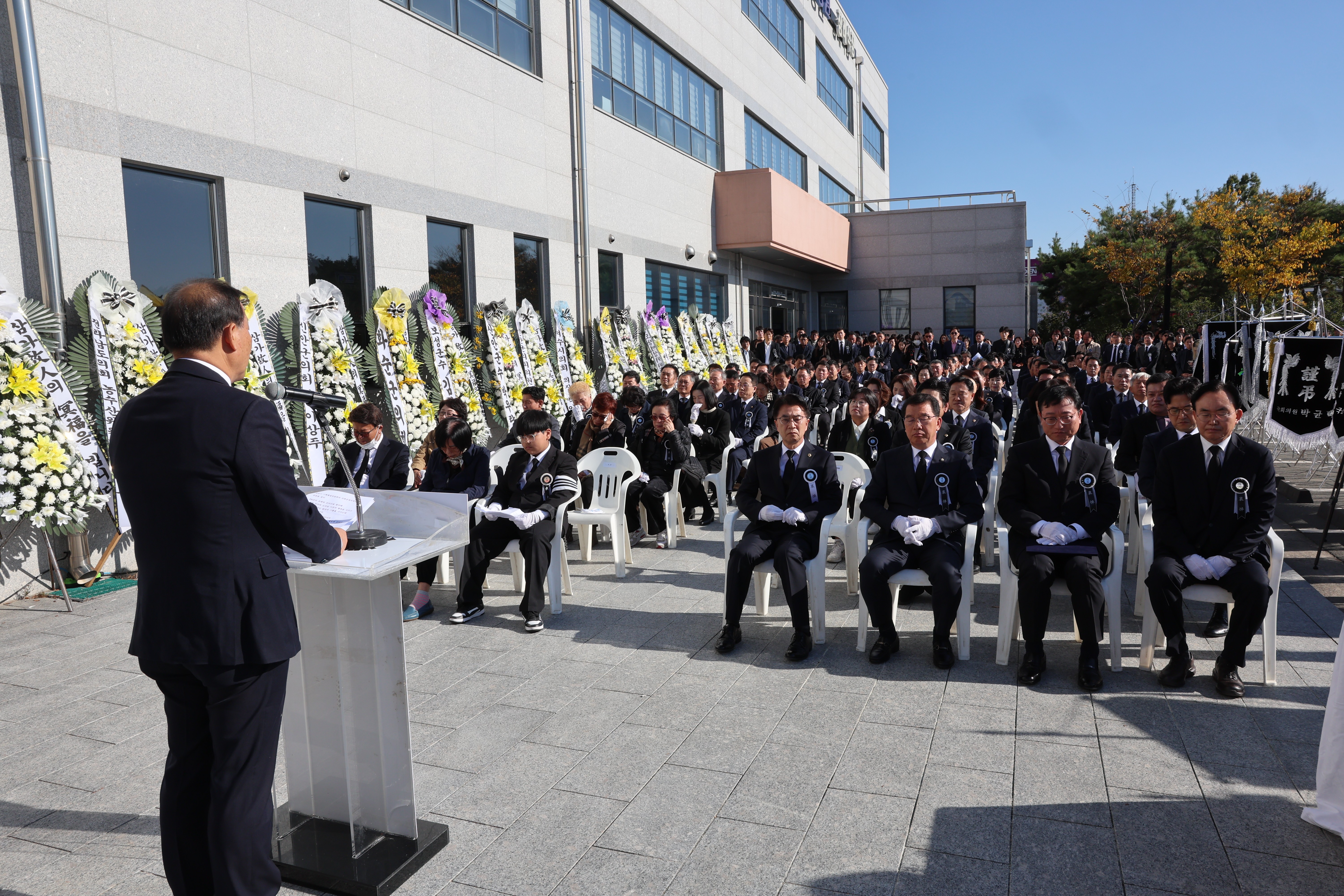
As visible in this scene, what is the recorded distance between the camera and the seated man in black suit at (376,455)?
581 centimetres

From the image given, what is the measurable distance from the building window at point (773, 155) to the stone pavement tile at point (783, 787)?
58.6 feet

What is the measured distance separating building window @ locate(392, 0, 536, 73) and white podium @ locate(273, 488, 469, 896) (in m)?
8.67

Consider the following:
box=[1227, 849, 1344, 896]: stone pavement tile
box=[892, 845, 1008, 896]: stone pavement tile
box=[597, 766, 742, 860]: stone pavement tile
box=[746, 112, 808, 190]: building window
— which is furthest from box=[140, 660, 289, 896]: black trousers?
box=[746, 112, 808, 190]: building window

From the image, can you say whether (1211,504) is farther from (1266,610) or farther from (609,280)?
(609,280)

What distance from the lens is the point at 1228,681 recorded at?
395 centimetres

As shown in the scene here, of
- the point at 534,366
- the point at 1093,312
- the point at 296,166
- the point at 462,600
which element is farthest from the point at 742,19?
the point at 1093,312

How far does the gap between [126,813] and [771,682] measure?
2810 millimetres

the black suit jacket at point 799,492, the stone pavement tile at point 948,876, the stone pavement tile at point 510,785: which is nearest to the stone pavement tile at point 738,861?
the stone pavement tile at point 948,876

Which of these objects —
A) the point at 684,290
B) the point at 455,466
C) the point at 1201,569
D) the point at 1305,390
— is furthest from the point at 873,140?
the point at 1201,569

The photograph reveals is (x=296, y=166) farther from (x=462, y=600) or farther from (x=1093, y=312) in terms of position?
(x=1093, y=312)

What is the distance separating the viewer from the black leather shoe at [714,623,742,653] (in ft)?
15.6

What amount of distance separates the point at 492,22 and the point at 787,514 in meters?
8.99

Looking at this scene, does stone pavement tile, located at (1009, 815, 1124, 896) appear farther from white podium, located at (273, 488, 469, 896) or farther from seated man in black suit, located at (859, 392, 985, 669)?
white podium, located at (273, 488, 469, 896)

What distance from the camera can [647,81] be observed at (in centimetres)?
1493
